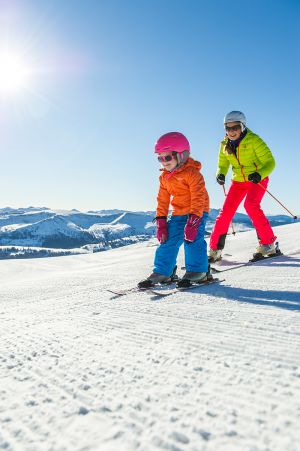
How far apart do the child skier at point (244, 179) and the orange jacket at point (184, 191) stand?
4.59ft

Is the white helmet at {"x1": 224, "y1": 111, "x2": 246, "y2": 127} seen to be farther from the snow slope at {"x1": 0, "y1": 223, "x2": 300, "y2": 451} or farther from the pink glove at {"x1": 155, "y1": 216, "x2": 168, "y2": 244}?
the snow slope at {"x1": 0, "y1": 223, "x2": 300, "y2": 451}

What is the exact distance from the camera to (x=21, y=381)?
1289 mm

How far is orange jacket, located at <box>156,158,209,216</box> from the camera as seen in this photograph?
3.96 m

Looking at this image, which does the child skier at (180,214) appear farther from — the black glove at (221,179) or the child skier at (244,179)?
the black glove at (221,179)

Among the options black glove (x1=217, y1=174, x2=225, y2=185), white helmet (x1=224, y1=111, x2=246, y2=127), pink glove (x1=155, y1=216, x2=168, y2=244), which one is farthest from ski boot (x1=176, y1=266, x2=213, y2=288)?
white helmet (x1=224, y1=111, x2=246, y2=127)

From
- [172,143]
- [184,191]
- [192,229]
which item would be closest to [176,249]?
[192,229]

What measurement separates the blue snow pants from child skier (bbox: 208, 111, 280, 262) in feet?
4.82

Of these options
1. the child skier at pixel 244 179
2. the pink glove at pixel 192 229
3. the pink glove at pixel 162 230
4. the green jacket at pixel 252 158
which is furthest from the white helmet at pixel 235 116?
the pink glove at pixel 192 229

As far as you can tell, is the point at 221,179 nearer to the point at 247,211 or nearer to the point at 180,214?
the point at 247,211

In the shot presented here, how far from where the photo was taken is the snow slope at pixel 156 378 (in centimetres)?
89

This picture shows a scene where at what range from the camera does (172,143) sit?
13.1 ft

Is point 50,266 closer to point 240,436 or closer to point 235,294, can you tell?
point 235,294

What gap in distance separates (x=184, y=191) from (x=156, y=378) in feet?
10.3

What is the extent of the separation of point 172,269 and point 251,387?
2.94m
